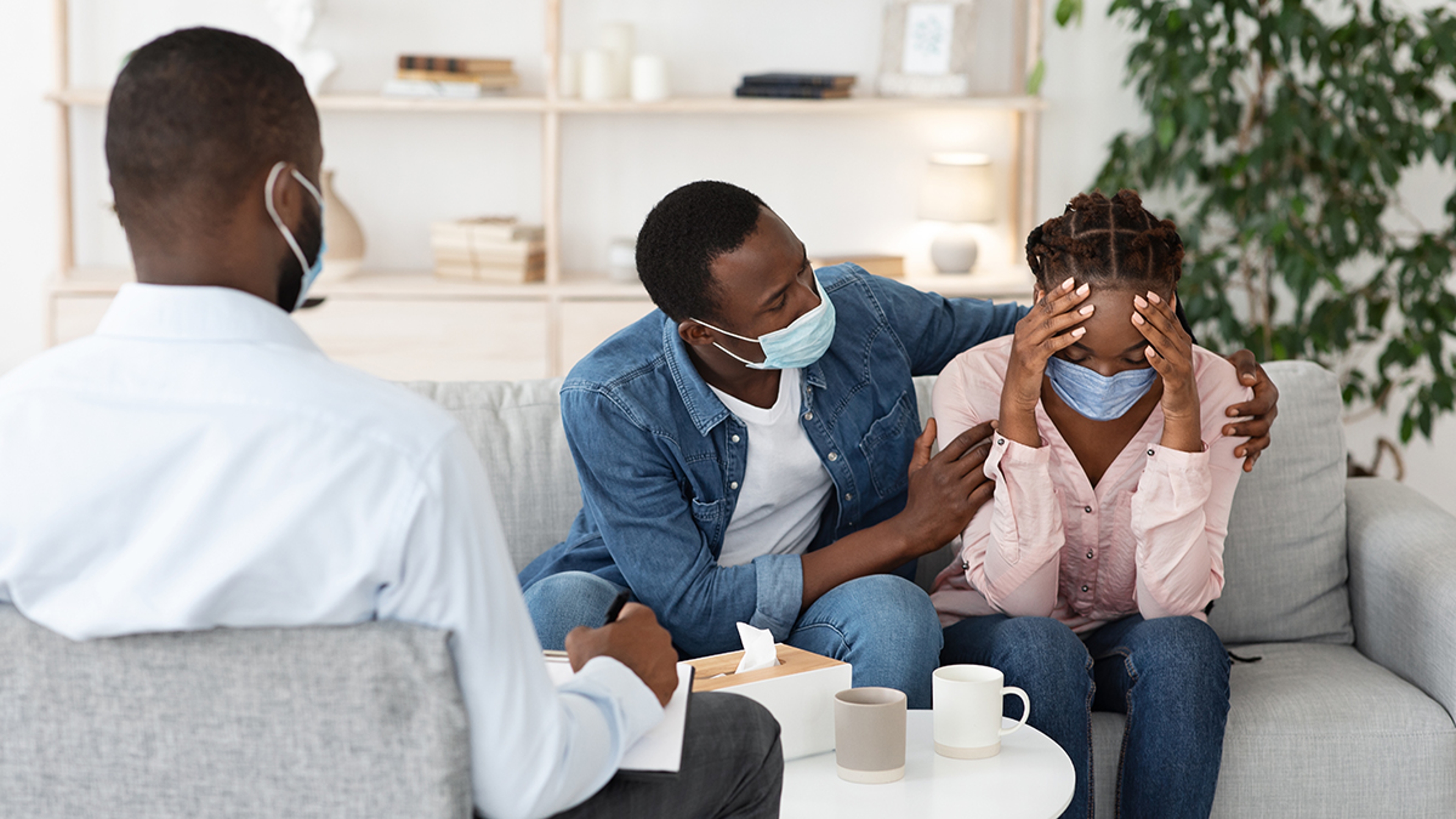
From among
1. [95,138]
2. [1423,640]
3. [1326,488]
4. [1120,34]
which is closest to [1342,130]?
[1120,34]

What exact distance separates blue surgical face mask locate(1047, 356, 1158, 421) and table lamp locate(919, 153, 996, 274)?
6.51 ft

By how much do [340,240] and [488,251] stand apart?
1.26 ft

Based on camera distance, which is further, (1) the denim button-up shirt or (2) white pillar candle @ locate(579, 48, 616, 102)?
(2) white pillar candle @ locate(579, 48, 616, 102)

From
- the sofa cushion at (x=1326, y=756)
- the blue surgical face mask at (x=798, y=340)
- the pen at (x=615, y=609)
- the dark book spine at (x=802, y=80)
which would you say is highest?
the dark book spine at (x=802, y=80)

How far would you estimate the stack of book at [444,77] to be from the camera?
3361 mm

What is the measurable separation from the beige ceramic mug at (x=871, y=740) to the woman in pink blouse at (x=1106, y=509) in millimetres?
315

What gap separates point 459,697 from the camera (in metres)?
0.81

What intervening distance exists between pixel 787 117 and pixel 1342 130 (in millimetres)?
1431

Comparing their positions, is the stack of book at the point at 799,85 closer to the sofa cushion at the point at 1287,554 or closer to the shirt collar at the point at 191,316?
the sofa cushion at the point at 1287,554

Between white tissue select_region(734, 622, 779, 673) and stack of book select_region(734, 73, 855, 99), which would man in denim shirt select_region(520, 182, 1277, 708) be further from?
stack of book select_region(734, 73, 855, 99)

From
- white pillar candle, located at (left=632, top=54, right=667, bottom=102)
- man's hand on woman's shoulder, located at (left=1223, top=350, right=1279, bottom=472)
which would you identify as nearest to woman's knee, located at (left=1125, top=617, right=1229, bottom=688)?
man's hand on woman's shoulder, located at (left=1223, top=350, right=1279, bottom=472)

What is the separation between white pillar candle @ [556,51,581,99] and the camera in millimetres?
3434

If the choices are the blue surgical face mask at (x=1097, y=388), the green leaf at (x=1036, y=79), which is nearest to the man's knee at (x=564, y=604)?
the blue surgical face mask at (x=1097, y=388)

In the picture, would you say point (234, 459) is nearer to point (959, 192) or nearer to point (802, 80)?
point (802, 80)
